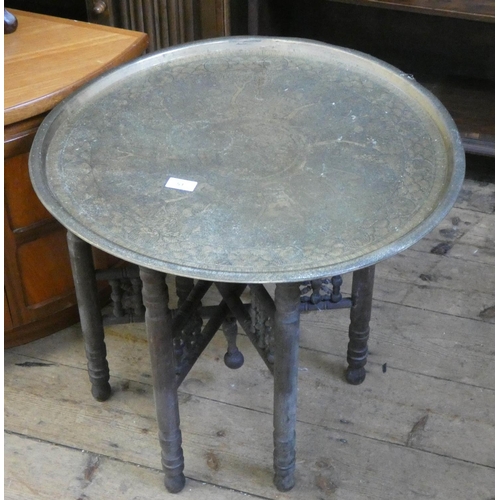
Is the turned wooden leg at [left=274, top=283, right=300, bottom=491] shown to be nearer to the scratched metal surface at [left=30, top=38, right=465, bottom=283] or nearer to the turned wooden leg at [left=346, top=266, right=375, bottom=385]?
the scratched metal surface at [left=30, top=38, right=465, bottom=283]

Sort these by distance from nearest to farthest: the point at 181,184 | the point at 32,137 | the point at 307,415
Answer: the point at 181,184, the point at 32,137, the point at 307,415

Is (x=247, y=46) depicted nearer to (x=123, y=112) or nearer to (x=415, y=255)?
(x=123, y=112)

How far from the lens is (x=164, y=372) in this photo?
4.91ft

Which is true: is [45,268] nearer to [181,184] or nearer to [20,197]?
[20,197]

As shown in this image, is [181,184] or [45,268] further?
[45,268]

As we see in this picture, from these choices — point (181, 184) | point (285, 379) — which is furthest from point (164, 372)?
point (181, 184)

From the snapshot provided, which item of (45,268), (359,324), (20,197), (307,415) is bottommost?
(307,415)

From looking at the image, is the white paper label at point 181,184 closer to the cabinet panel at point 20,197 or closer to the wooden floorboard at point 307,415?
the cabinet panel at point 20,197

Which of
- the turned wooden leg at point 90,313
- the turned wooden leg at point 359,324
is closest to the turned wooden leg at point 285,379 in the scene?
the turned wooden leg at point 359,324

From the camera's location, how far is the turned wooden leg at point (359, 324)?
1.73 m

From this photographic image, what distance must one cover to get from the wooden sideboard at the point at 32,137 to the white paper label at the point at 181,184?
0.39 meters

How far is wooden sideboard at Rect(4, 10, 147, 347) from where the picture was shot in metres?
1.64

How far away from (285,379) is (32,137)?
2.44 feet

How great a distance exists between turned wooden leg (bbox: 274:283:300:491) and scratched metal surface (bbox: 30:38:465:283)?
0.12 m
